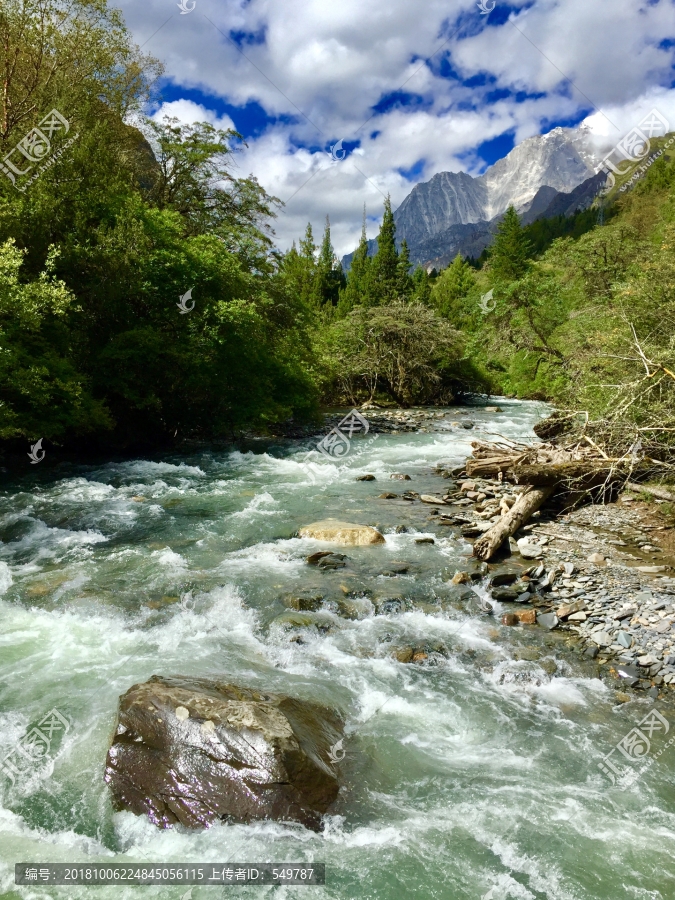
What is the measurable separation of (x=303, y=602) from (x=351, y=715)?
7.24 feet

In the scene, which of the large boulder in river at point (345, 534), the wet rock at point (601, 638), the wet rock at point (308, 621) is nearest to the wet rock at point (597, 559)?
Answer: the wet rock at point (601, 638)

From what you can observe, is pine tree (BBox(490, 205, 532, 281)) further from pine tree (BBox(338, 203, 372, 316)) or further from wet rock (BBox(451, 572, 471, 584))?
wet rock (BBox(451, 572, 471, 584))

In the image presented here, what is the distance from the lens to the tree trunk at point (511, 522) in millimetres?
8656

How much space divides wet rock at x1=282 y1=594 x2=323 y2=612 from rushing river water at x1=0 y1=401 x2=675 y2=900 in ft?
0.76

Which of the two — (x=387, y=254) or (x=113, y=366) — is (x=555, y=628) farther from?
(x=387, y=254)

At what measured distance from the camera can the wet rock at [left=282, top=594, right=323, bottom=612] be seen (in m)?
6.96

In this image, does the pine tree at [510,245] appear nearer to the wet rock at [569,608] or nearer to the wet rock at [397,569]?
the wet rock at [397,569]

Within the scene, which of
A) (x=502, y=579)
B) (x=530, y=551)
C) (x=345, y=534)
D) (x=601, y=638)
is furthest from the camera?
(x=345, y=534)

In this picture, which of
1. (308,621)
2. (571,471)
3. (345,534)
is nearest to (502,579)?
(345,534)

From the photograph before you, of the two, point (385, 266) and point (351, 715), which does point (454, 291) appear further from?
point (351, 715)

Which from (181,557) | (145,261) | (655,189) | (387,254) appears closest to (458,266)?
(387,254)

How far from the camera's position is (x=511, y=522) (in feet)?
30.7

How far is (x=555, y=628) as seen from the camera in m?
6.54

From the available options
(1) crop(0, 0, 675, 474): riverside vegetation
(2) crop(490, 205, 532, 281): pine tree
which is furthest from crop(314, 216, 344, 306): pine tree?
(1) crop(0, 0, 675, 474): riverside vegetation
